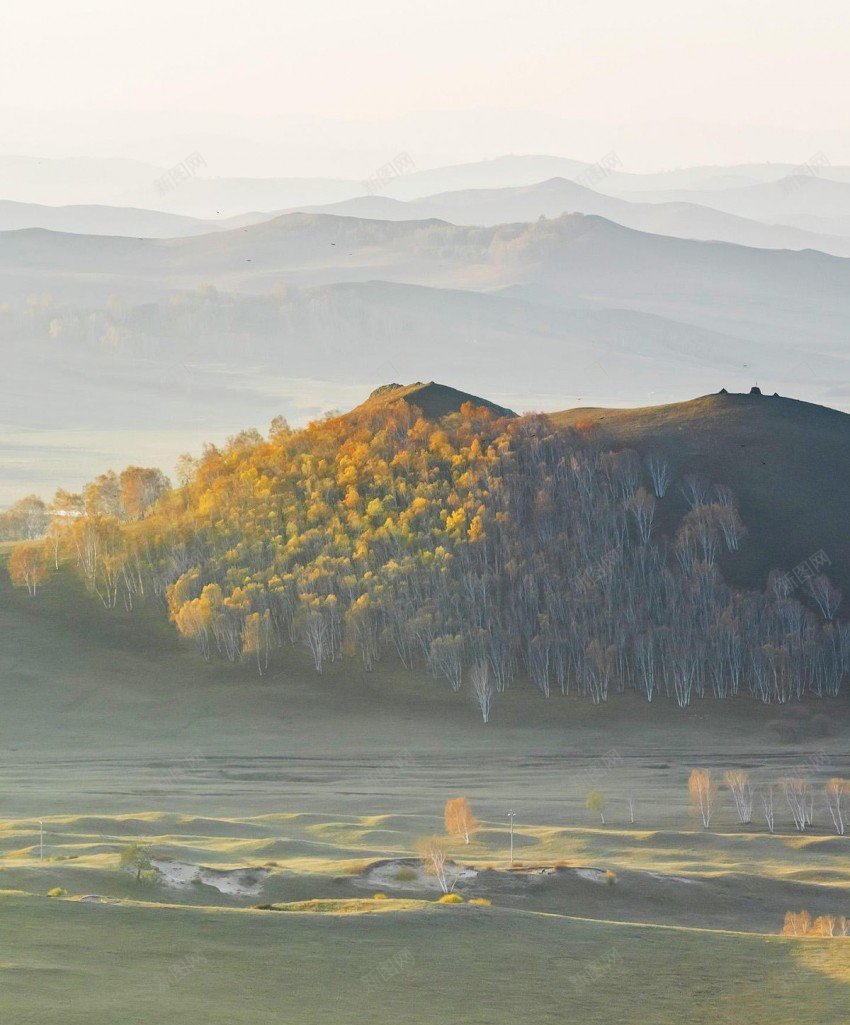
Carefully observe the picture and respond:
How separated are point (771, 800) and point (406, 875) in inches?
1926

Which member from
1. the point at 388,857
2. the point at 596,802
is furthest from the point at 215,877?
the point at 596,802

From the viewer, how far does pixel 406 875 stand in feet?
331

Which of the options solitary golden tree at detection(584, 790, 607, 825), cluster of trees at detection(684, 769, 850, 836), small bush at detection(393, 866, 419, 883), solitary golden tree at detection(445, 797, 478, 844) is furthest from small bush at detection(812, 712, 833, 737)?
small bush at detection(393, 866, 419, 883)

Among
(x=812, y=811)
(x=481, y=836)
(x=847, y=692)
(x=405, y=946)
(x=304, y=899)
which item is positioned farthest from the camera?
(x=847, y=692)

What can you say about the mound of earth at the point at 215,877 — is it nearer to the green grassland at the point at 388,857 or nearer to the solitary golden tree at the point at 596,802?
the green grassland at the point at 388,857

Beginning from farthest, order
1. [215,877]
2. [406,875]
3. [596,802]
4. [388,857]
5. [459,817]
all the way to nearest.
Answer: [596,802] → [459,817] → [388,857] → [406,875] → [215,877]

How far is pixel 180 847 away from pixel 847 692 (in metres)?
106

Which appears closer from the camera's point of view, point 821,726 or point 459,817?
point 459,817

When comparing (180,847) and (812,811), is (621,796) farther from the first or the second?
(180,847)

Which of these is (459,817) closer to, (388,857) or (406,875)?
(388,857)

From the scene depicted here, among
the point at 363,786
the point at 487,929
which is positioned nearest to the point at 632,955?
the point at 487,929

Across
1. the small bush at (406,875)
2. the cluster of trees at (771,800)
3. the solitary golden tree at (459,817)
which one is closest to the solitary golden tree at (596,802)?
the cluster of trees at (771,800)

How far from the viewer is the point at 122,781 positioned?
153 meters

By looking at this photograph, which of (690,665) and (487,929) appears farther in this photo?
(690,665)
